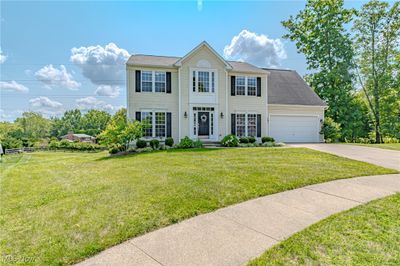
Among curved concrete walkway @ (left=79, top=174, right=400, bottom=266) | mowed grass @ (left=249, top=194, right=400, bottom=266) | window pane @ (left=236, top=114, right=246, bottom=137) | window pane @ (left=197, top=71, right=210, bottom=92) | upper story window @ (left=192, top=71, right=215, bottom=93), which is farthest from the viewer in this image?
window pane @ (left=236, top=114, right=246, bottom=137)

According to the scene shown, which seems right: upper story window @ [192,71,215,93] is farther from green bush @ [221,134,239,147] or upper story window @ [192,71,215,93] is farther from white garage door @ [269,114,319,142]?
white garage door @ [269,114,319,142]

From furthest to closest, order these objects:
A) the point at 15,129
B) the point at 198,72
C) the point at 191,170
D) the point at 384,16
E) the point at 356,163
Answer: the point at 15,129 < the point at 384,16 < the point at 198,72 < the point at 356,163 < the point at 191,170

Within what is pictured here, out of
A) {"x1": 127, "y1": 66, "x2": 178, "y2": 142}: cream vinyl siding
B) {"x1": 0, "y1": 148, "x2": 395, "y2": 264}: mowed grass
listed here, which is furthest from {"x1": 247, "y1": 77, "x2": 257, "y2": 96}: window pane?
{"x1": 0, "y1": 148, "x2": 395, "y2": 264}: mowed grass

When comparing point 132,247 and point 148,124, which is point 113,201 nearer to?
point 132,247

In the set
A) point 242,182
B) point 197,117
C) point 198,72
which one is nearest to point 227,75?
point 198,72

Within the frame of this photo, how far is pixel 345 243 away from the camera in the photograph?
9.75 feet

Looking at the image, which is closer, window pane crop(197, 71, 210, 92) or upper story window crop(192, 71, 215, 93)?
upper story window crop(192, 71, 215, 93)

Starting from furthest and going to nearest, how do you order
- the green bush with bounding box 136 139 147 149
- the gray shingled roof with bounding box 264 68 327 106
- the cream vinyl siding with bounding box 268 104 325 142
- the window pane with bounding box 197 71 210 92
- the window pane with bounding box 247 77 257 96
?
1. the gray shingled roof with bounding box 264 68 327 106
2. the cream vinyl siding with bounding box 268 104 325 142
3. the window pane with bounding box 247 77 257 96
4. the window pane with bounding box 197 71 210 92
5. the green bush with bounding box 136 139 147 149

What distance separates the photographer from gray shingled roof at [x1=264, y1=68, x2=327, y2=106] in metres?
18.5

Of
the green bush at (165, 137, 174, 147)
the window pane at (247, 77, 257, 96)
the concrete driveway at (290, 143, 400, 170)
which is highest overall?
the window pane at (247, 77, 257, 96)

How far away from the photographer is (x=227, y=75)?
54.3 feet

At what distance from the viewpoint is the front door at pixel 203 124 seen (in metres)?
16.2

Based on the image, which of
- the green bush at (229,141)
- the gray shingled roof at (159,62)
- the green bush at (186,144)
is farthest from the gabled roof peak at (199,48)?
the green bush at (186,144)

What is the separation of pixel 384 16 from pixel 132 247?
31477 mm
